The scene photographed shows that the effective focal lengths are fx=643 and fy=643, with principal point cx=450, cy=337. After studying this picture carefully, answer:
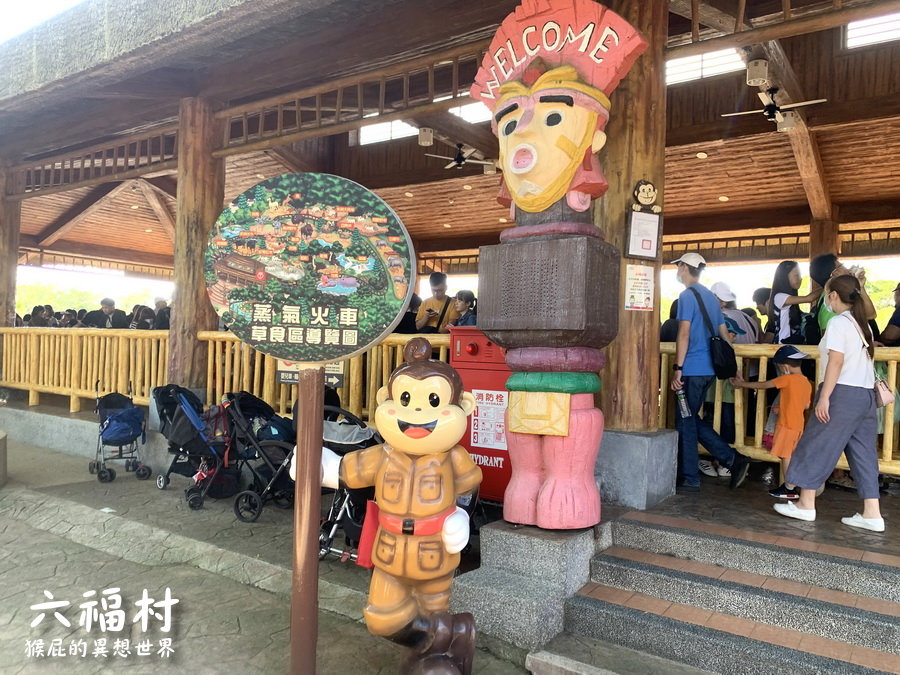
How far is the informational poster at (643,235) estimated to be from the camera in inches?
162

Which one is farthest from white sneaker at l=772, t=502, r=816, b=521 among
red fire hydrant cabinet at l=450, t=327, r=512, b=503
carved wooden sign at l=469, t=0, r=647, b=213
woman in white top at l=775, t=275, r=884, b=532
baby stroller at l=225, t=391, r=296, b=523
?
baby stroller at l=225, t=391, r=296, b=523

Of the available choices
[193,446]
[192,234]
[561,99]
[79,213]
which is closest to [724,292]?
[561,99]

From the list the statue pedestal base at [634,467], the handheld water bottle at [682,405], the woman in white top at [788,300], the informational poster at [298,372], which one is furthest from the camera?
the woman in white top at [788,300]

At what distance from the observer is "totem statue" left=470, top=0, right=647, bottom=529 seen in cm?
338

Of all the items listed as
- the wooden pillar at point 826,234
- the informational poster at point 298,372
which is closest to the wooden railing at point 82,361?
the informational poster at point 298,372

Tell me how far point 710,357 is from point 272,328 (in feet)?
10.8

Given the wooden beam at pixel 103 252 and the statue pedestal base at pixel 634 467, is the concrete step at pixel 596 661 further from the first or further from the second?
the wooden beam at pixel 103 252

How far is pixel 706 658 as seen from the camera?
9.26 ft

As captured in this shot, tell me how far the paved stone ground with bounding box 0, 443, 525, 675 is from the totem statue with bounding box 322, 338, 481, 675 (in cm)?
43

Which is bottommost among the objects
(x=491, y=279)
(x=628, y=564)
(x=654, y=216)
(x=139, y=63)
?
(x=628, y=564)

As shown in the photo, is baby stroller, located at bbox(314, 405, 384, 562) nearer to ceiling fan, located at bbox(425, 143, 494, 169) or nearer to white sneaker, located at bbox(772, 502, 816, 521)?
white sneaker, located at bbox(772, 502, 816, 521)

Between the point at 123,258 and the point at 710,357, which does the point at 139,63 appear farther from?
the point at 123,258

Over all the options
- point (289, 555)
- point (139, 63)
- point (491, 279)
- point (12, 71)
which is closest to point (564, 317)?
point (491, 279)

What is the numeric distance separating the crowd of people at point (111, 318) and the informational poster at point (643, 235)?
637 cm
